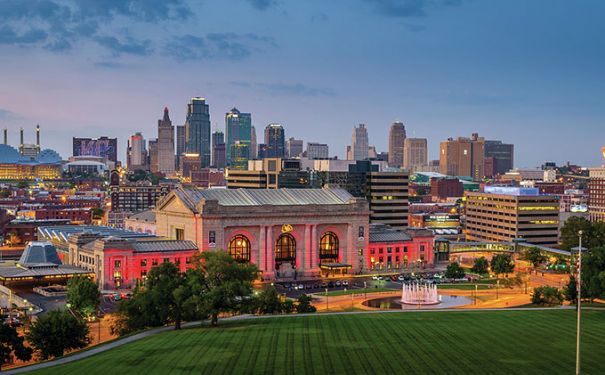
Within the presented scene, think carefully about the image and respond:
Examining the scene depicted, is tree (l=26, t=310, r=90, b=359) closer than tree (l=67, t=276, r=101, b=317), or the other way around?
tree (l=26, t=310, r=90, b=359)

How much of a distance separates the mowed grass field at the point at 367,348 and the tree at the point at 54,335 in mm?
7770

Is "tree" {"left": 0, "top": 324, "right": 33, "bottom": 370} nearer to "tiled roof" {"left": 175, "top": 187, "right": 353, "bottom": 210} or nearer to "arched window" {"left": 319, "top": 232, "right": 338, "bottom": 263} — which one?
"tiled roof" {"left": 175, "top": 187, "right": 353, "bottom": 210}

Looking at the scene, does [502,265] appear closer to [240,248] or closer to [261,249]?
[261,249]

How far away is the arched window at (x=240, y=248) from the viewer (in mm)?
166500

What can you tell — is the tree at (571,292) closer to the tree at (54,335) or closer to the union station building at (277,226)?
the union station building at (277,226)

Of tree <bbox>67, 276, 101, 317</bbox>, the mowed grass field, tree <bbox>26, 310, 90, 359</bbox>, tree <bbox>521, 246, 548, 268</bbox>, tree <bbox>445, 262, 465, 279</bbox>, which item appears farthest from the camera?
tree <bbox>521, 246, 548, 268</bbox>

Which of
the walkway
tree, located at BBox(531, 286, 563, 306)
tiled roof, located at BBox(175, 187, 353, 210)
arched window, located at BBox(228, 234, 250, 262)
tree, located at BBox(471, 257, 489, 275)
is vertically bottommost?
tree, located at BBox(471, 257, 489, 275)

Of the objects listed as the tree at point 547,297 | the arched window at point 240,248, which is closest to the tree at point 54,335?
the tree at point 547,297

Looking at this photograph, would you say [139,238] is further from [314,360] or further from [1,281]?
[314,360]

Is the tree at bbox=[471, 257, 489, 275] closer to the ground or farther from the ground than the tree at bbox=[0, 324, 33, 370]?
closer to the ground

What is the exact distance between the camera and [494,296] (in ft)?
454

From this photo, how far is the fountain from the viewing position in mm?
131075

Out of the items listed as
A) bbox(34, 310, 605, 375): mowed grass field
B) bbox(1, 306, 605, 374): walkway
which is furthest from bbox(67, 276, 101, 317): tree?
bbox(34, 310, 605, 375): mowed grass field

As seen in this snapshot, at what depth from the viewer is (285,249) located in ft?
568
